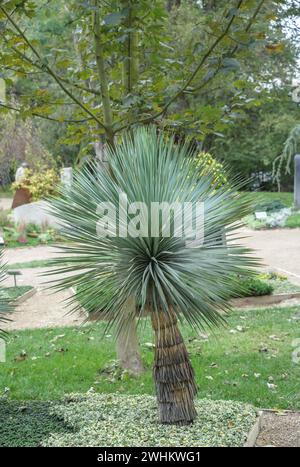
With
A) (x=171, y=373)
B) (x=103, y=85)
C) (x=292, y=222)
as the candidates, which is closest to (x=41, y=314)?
(x=103, y=85)

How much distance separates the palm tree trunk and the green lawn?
1285mm

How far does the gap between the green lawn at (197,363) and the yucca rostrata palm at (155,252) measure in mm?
1587

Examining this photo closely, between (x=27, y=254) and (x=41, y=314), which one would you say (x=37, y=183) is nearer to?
(x=27, y=254)

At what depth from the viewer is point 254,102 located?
179 inches

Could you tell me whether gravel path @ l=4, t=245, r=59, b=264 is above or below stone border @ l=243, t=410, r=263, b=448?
above

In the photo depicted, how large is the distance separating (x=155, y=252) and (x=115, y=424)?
1.11 metres

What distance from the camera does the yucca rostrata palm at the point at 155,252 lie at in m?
2.86

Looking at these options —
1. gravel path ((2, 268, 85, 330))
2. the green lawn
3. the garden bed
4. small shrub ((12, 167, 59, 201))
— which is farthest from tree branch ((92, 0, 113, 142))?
small shrub ((12, 167, 59, 201))

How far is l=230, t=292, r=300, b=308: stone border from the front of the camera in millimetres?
7691

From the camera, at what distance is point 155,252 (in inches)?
113

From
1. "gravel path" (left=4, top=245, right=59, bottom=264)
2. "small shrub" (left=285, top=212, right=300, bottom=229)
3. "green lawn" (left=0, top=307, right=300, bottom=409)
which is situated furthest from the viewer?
"small shrub" (left=285, top=212, right=300, bottom=229)

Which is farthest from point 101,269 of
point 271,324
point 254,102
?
point 271,324

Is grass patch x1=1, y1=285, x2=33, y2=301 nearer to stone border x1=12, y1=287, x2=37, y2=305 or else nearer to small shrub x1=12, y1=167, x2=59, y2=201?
stone border x1=12, y1=287, x2=37, y2=305

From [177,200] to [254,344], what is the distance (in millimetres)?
3251
